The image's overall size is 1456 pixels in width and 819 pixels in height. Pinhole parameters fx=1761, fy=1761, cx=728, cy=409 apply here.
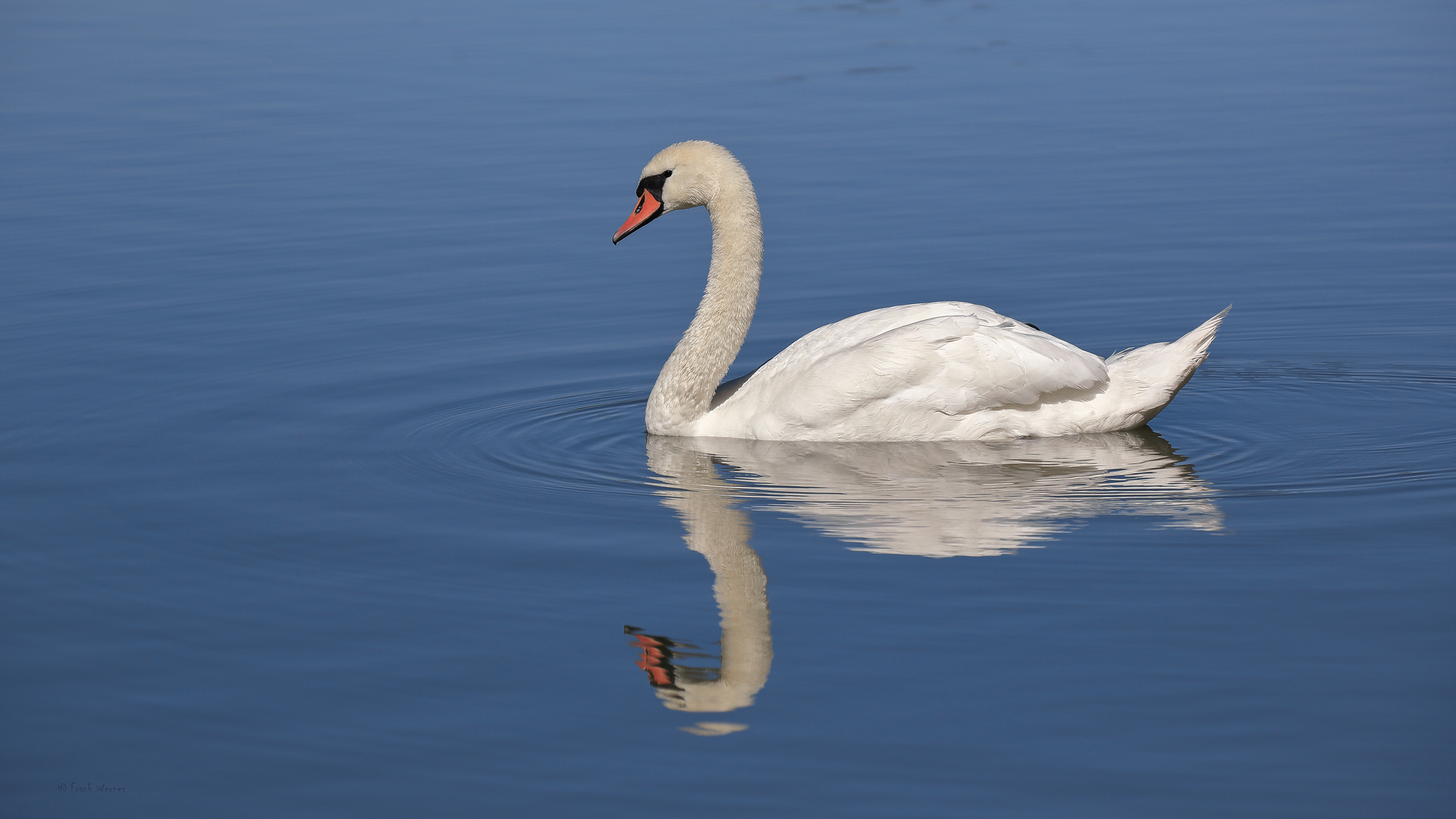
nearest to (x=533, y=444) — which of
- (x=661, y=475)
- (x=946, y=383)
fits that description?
(x=661, y=475)

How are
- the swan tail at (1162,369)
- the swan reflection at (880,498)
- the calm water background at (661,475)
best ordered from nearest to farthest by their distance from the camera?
1. the calm water background at (661,475)
2. the swan reflection at (880,498)
3. the swan tail at (1162,369)

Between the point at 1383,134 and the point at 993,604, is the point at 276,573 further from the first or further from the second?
the point at 1383,134

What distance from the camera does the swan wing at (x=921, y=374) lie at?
28.7 feet

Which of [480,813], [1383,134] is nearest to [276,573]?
[480,813]

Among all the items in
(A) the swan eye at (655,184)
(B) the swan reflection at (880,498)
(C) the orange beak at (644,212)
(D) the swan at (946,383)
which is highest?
(A) the swan eye at (655,184)

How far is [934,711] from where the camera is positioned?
5.51m

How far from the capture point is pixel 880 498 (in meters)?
7.91

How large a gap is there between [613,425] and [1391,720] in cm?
517

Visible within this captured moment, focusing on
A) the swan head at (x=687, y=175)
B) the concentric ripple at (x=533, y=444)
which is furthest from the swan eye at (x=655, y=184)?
the concentric ripple at (x=533, y=444)

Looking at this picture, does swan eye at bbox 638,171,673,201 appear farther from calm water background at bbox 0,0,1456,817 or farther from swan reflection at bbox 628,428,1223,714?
swan reflection at bbox 628,428,1223,714

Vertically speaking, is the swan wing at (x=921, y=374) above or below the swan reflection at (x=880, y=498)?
above

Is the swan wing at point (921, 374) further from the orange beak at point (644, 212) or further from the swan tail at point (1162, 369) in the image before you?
the orange beak at point (644, 212)

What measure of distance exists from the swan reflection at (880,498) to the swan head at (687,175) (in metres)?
1.37

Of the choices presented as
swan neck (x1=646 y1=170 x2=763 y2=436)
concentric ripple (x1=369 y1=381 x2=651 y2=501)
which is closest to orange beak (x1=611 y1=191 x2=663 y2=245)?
swan neck (x1=646 y1=170 x2=763 y2=436)
